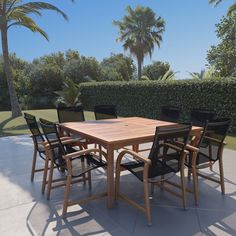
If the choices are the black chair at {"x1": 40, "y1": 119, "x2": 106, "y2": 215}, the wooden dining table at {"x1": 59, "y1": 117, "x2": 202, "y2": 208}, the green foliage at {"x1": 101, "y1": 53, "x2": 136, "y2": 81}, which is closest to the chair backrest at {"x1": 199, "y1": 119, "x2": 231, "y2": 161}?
the wooden dining table at {"x1": 59, "y1": 117, "x2": 202, "y2": 208}

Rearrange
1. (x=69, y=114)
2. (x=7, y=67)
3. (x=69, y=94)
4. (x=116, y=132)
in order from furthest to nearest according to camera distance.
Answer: (x=69, y=94) → (x=7, y=67) → (x=69, y=114) → (x=116, y=132)

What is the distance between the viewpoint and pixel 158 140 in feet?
9.61

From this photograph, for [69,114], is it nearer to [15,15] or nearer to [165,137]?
[165,137]

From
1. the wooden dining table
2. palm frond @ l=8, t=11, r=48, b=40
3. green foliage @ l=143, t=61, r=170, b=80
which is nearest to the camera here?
the wooden dining table

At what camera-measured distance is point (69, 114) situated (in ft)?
17.6

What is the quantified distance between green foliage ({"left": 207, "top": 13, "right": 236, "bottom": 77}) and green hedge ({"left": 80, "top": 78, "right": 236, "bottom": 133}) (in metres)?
8.78

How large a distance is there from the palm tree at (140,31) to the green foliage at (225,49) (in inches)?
171

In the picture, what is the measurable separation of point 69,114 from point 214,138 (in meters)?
2.93

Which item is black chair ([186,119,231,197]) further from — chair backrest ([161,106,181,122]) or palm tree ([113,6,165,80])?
palm tree ([113,6,165,80])

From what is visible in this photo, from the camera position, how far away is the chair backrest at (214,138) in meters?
3.54

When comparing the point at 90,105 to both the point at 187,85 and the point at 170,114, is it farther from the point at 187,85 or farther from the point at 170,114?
the point at 170,114

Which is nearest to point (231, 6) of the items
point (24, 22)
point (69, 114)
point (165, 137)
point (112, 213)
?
point (24, 22)

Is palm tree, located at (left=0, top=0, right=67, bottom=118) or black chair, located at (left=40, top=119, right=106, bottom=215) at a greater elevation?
palm tree, located at (left=0, top=0, right=67, bottom=118)

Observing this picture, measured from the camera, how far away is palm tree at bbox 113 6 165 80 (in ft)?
66.2
